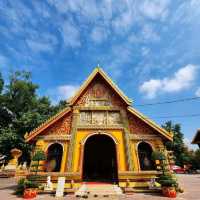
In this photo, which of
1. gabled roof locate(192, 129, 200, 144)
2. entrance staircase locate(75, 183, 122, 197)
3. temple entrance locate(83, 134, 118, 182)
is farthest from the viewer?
gabled roof locate(192, 129, 200, 144)

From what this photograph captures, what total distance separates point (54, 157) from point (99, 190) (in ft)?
13.9

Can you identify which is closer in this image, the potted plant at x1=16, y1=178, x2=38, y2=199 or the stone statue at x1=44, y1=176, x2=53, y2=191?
the potted plant at x1=16, y1=178, x2=38, y2=199

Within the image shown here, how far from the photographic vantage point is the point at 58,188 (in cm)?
1173

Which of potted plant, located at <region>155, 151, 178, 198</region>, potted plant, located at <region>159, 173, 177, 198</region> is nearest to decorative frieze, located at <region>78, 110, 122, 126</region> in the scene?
potted plant, located at <region>155, 151, 178, 198</region>

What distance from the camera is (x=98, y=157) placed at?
19.5 metres

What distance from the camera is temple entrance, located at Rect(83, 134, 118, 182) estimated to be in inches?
739

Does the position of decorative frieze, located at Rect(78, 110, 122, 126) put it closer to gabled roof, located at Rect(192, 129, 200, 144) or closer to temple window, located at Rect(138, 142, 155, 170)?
temple window, located at Rect(138, 142, 155, 170)

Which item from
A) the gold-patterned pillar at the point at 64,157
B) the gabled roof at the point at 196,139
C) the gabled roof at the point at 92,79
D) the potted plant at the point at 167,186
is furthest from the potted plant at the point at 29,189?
the gabled roof at the point at 196,139

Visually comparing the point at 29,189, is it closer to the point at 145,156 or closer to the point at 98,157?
the point at 145,156

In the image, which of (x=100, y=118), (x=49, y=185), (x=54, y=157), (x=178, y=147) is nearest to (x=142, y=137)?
(x=100, y=118)

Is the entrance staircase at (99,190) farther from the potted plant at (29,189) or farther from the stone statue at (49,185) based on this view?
the potted plant at (29,189)

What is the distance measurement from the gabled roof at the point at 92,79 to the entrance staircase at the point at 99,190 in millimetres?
6422

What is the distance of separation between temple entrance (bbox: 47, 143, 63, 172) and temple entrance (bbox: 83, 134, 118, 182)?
474 centimetres

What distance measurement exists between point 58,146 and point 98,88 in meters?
5.93
